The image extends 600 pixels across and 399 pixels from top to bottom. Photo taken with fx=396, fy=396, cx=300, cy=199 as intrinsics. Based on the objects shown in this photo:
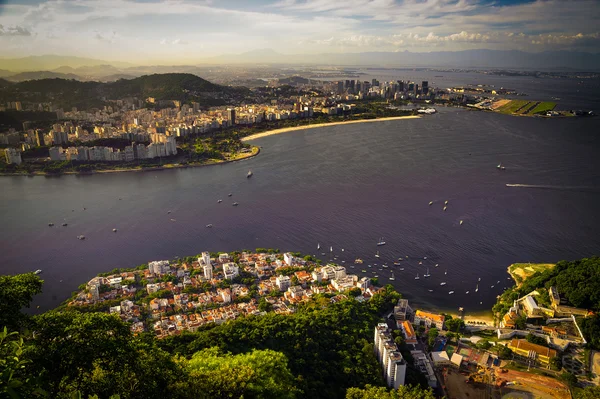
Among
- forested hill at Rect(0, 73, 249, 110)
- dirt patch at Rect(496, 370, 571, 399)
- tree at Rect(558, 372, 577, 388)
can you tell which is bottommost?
dirt patch at Rect(496, 370, 571, 399)

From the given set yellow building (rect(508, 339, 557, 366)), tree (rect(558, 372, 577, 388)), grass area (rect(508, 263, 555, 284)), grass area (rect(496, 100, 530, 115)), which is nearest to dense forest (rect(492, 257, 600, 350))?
grass area (rect(508, 263, 555, 284))

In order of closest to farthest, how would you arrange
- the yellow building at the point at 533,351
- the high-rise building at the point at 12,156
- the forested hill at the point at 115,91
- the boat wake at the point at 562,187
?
the yellow building at the point at 533,351 → the boat wake at the point at 562,187 → the high-rise building at the point at 12,156 → the forested hill at the point at 115,91

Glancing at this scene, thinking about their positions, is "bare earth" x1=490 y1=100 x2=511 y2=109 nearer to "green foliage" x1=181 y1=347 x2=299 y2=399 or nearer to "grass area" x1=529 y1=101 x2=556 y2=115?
"grass area" x1=529 y1=101 x2=556 y2=115

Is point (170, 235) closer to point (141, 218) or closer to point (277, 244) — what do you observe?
point (141, 218)

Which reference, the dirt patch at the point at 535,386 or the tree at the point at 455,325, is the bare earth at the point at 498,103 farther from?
the dirt patch at the point at 535,386

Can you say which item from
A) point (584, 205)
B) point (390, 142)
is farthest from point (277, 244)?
point (390, 142)

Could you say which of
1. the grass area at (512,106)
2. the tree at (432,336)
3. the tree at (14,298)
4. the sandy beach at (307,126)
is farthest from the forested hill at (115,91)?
the tree at (432,336)
